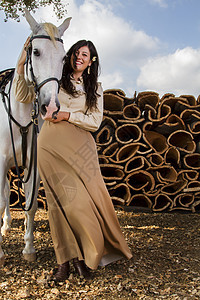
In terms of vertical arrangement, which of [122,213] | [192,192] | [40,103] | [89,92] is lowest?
[122,213]

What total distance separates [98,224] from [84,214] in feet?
0.47

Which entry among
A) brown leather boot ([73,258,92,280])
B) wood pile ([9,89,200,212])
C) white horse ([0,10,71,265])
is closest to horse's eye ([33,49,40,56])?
white horse ([0,10,71,265])

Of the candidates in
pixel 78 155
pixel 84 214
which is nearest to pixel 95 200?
pixel 84 214

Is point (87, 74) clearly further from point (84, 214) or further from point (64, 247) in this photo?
point (64, 247)

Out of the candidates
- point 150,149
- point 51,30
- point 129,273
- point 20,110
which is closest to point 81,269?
point 129,273

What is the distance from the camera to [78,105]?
1.97 m

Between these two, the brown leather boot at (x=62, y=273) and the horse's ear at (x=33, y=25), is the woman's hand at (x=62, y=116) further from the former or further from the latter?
the brown leather boot at (x=62, y=273)

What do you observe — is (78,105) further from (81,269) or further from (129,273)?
(129,273)

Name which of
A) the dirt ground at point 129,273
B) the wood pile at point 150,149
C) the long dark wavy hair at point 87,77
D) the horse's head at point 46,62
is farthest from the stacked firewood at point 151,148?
the horse's head at point 46,62

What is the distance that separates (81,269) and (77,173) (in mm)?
732

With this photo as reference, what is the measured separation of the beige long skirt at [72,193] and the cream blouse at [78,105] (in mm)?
90

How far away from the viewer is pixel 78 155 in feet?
6.26

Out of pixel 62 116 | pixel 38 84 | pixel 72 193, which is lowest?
pixel 72 193

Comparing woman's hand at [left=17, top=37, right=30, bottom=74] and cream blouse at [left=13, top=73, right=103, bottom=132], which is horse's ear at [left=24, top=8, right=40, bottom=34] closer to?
woman's hand at [left=17, top=37, right=30, bottom=74]
